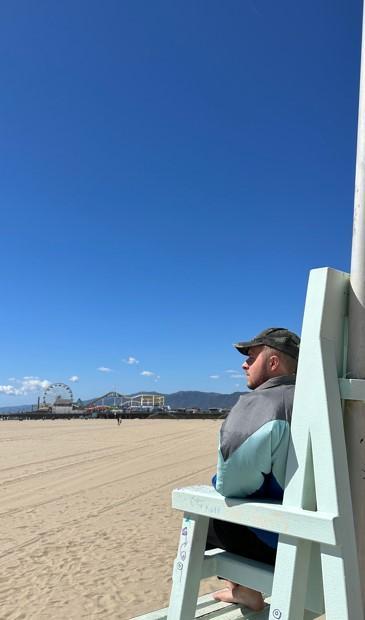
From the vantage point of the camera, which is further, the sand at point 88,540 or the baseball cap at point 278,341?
the sand at point 88,540

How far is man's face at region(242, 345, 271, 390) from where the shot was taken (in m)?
2.28

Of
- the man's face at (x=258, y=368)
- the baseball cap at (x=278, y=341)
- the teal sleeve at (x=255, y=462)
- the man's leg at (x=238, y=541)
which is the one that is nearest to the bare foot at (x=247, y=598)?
the man's leg at (x=238, y=541)

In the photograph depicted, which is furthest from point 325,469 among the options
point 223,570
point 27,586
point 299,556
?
point 27,586

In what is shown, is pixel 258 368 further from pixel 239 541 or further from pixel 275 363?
pixel 239 541

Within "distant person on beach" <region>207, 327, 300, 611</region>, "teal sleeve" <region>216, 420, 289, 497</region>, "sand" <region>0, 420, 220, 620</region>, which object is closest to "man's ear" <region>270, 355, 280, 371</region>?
"distant person on beach" <region>207, 327, 300, 611</region>

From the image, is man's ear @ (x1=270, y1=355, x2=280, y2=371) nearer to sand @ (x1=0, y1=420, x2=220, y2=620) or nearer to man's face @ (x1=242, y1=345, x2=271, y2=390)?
man's face @ (x1=242, y1=345, x2=271, y2=390)

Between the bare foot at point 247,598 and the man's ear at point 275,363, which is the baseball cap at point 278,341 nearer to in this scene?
the man's ear at point 275,363

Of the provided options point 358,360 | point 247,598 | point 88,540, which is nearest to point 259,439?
point 358,360

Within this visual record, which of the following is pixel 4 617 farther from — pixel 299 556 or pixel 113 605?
pixel 299 556

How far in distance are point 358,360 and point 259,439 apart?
45 centimetres

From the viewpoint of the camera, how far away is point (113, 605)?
4.00 meters

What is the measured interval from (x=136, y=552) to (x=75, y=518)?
72.9 inches

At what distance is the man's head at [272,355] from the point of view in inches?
88.8

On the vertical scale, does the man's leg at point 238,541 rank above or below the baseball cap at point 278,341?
below
